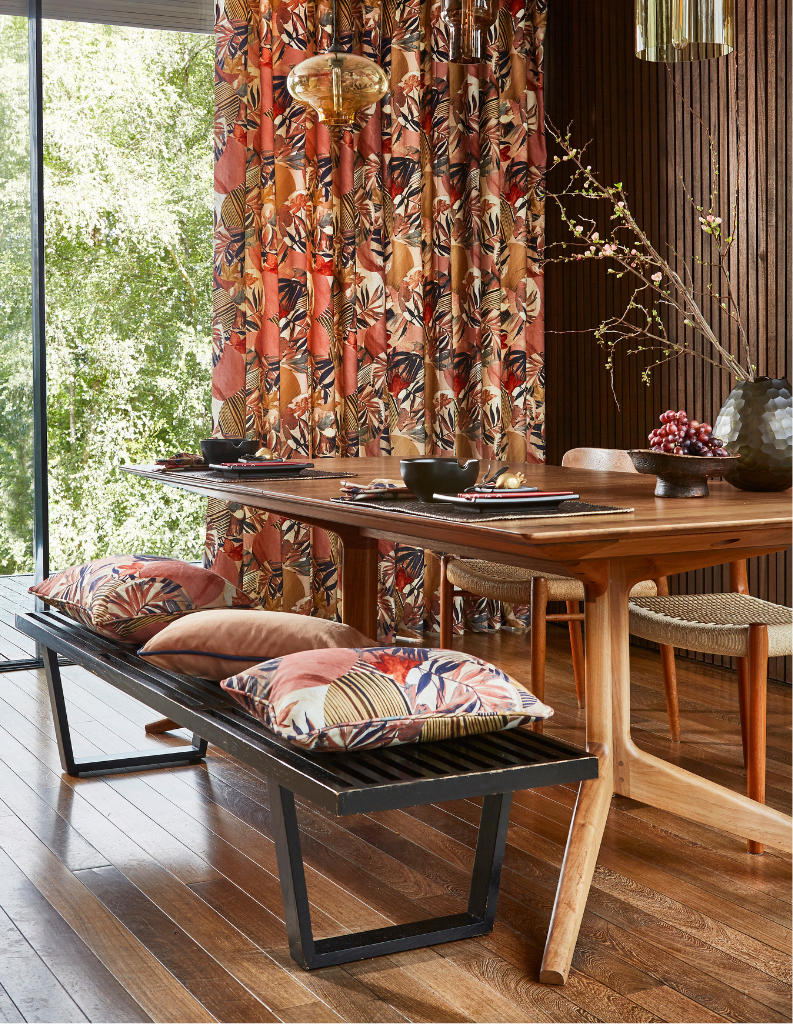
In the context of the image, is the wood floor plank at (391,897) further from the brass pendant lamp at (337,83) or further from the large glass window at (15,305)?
the brass pendant lamp at (337,83)

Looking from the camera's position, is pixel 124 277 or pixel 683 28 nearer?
pixel 683 28

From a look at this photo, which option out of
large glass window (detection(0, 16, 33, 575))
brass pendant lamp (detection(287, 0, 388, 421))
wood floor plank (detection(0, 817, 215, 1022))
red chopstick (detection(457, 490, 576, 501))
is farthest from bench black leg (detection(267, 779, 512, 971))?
large glass window (detection(0, 16, 33, 575))

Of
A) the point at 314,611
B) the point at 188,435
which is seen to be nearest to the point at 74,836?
the point at 314,611

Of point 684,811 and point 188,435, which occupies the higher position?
point 188,435

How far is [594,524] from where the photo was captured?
5.53ft

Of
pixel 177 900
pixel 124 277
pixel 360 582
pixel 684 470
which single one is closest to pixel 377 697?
pixel 177 900

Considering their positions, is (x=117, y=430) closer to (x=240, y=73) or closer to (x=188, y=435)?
(x=188, y=435)

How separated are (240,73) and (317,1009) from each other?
355cm

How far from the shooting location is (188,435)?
229 inches

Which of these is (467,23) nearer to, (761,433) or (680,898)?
(761,433)

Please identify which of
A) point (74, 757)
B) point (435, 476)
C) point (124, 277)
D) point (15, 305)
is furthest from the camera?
point (124, 277)

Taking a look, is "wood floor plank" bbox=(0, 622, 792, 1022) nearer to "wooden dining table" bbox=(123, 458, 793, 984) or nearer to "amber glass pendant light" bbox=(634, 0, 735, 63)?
"wooden dining table" bbox=(123, 458, 793, 984)

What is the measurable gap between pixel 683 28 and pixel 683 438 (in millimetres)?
759

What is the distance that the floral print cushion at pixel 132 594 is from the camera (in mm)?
2453
